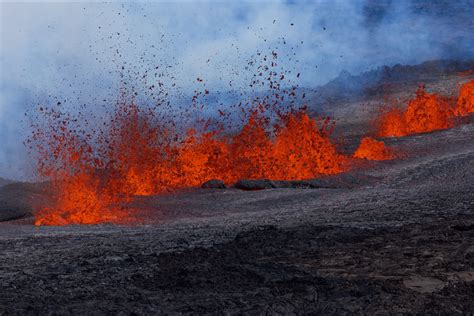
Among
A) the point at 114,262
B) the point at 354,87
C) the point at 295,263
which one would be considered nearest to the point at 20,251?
the point at 114,262

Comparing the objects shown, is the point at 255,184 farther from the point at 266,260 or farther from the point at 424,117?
the point at 424,117

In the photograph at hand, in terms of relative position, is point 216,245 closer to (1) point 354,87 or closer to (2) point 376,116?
(2) point 376,116

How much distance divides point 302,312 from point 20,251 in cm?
414

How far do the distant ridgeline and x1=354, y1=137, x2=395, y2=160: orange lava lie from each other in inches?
570

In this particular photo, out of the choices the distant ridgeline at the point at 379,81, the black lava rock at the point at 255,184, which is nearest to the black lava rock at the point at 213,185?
the black lava rock at the point at 255,184

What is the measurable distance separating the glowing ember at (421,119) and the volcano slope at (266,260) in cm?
1065

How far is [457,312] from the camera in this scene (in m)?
4.86

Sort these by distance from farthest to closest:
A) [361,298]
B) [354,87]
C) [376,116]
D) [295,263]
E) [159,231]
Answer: [354,87], [376,116], [159,231], [295,263], [361,298]

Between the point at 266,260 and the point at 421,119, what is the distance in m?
16.3

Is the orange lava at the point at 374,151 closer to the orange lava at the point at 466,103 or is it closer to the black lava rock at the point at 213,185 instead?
the black lava rock at the point at 213,185

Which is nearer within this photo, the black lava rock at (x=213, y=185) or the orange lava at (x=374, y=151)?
the black lava rock at (x=213, y=185)

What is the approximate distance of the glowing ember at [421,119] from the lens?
21.5 meters

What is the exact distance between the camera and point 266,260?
6.77 m

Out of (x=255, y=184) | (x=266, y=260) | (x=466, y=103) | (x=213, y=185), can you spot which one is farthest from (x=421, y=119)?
(x=266, y=260)
